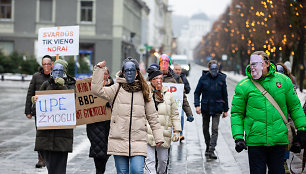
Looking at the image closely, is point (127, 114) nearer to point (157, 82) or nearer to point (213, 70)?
point (157, 82)

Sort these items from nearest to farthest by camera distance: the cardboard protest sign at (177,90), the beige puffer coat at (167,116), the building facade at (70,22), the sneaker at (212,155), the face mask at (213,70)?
the beige puffer coat at (167,116) < the cardboard protest sign at (177,90) < the sneaker at (212,155) < the face mask at (213,70) < the building facade at (70,22)


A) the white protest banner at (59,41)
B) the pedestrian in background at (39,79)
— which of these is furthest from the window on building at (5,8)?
the pedestrian in background at (39,79)

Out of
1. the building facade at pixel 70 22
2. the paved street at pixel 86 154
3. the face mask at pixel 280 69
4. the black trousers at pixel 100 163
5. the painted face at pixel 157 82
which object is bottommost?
the paved street at pixel 86 154

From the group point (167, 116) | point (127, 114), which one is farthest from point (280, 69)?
point (127, 114)

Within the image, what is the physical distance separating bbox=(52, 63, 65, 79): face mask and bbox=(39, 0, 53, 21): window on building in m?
40.5

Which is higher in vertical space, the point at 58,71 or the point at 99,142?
the point at 58,71

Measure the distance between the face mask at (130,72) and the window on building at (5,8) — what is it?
42.4 metres

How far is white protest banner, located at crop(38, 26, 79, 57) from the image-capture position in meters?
9.10

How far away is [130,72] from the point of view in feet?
20.2

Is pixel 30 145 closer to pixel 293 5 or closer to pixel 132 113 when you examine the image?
pixel 132 113

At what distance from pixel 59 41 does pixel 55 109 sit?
6.99 ft

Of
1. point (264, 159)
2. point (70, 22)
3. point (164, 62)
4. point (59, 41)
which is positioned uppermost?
point (70, 22)

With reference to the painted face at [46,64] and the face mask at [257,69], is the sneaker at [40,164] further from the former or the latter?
the face mask at [257,69]

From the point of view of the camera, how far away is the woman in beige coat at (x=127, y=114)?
617 centimetres
